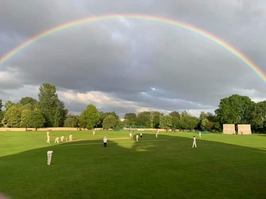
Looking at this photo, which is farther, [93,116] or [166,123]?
[166,123]

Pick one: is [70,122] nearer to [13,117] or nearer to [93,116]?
[93,116]

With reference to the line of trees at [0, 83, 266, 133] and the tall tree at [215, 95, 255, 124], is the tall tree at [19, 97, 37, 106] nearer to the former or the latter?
the line of trees at [0, 83, 266, 133]

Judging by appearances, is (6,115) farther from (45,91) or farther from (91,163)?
(91,163)

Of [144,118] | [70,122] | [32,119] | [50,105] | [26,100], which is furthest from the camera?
[144,118]

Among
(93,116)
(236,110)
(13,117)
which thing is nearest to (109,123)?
(93,116)

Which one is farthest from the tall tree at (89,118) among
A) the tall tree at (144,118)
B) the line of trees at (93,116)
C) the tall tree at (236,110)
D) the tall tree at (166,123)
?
the tall tree at (236,110)

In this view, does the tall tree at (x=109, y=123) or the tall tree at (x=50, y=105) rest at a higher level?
the tall tree at (x=50, y=105)

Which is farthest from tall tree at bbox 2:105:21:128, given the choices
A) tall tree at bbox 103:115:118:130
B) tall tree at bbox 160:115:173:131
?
tall tree at bbox 160:115:173:131

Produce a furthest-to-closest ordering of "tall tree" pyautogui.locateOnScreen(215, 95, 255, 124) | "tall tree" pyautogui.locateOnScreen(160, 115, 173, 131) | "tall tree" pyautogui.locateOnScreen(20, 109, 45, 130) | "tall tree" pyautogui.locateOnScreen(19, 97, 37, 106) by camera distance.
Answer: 1. "tall tree" pyautogui.locateOnScreen(19, 97, 37, 106)
2. "tall tree" pyautogui.locateOnScreen(160, 115, 173, 131)
3. "tall tree" pyautogui.locateOnScreen(215, 95, 255, 124)
4. "tall tree" pyautogui.locateOnScreen(20, 109, 45, 130)

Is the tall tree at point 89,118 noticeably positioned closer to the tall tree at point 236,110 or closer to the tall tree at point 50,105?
the tall tree at point 50,105

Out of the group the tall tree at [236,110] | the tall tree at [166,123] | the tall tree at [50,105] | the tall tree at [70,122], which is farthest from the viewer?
the tall tree at [166,123]

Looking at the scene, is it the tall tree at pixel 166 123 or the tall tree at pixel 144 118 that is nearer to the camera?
the tall tree at pixel 166 123

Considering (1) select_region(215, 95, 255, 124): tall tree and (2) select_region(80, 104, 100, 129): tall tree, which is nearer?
(1) select_region(215, 95, 255, 124): tall tree

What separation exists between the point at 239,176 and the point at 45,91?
11871 centimetres
